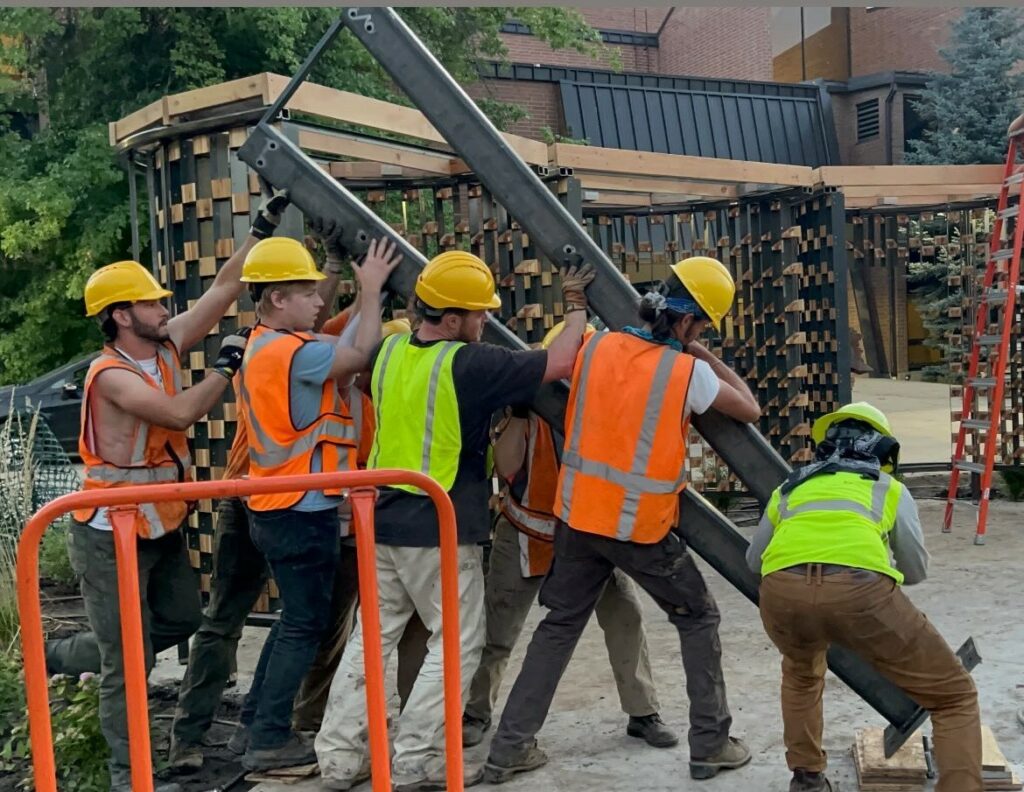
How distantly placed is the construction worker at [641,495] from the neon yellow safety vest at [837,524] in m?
0.45

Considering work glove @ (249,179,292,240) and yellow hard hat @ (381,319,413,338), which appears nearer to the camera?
work glove @ (249,179,292,240)

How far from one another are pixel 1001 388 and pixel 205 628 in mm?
5959

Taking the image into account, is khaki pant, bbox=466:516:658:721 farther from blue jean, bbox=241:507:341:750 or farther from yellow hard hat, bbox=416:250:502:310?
yellow hard hat, bbox=416:250:502:310

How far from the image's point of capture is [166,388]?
167 inches

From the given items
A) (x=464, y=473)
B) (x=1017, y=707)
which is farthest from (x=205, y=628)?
(x=1017, y=707)

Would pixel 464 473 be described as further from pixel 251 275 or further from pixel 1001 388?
pixel 1001 388

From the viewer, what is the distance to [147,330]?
4.15 metres

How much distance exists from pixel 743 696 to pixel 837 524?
164 centimetres

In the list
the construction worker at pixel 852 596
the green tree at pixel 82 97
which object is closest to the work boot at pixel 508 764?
the construction worker at pixel 852 596

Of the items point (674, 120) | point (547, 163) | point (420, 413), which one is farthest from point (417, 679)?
point (674, 120)

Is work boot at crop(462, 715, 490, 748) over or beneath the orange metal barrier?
beneath

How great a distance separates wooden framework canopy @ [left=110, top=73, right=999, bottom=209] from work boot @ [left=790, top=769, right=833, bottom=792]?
3.29 metres

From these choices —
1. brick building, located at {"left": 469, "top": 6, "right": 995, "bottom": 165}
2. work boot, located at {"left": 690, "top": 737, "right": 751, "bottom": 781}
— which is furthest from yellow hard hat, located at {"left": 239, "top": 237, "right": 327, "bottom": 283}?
brick building, located at {"left": 469, "top": 6, "right": 995, "bottom": 165}

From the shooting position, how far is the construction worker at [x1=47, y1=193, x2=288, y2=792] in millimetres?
3955
